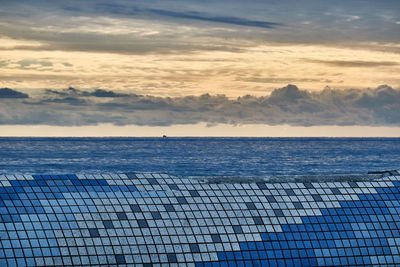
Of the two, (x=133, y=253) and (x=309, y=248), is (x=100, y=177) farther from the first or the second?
(x=309, y=248)

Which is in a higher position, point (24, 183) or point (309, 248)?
point (24, 183)

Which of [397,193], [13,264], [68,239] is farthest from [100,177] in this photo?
[397,193]

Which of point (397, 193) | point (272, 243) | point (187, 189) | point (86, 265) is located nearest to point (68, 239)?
point (86, 265)

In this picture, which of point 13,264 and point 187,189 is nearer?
point 13,264

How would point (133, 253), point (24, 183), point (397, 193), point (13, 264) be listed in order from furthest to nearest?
1. point (397, 193)
2. point (24, 183)
3. point (133, 253)
4. point (13, 264)

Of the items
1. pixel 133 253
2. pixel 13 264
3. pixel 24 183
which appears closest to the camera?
pixel 13 264

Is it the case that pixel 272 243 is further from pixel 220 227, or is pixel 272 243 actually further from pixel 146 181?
pixel 146 181
